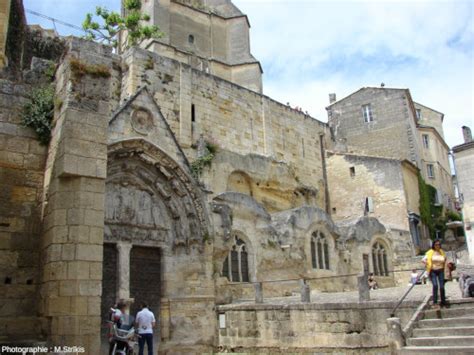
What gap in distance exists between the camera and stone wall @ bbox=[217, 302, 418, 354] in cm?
1109

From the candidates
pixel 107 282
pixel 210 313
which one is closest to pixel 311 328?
pixel 210 313

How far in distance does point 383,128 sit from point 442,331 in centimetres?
2390

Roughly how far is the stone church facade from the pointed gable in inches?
1.3

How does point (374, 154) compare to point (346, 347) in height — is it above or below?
above

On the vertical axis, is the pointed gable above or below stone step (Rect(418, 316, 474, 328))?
above

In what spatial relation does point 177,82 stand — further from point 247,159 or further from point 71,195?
point 71,195

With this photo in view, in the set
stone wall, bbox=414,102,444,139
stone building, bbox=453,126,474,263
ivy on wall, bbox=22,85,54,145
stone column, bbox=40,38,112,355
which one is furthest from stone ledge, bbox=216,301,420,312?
stone wall, bbox=414,102,444,139

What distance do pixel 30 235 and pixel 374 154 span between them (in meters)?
26.0

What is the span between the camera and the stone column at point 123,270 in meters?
13.0

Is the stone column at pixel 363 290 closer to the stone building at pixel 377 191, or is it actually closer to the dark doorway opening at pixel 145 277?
the dark doorway opening at pixel 145 277

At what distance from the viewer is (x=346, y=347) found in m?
11.5

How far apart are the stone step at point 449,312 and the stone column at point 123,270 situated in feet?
24.0

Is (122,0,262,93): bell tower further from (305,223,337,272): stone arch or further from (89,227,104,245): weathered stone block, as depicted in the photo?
(89,227,104,245): weathered stone block

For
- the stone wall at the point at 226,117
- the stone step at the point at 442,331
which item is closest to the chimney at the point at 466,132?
the stone wall at the point at 226,117
